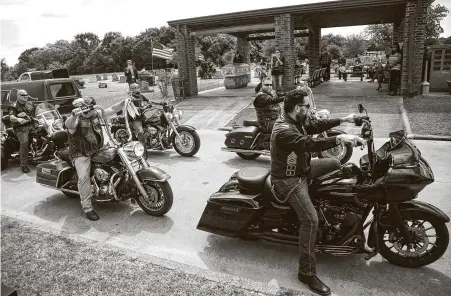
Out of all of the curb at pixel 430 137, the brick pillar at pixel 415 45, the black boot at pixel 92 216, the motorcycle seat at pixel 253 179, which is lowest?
the black boot at pixel 92 216

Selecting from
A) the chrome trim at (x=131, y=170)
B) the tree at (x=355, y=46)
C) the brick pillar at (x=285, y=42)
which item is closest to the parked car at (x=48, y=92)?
the chrome trim at (x=131, y=170)

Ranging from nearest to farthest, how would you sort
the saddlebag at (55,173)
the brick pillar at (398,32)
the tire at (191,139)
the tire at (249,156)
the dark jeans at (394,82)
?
1. the saddlebag at (55,173)
2. the tire at (249,156)
3. the tire at (191,139)
4. the dark jeans at (394,82)
5. the brick pillar at (398,32)

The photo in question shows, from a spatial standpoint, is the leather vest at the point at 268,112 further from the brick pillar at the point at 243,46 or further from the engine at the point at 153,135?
the brick pillar at the point at 243,46

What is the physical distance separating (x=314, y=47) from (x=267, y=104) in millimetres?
A: 15949

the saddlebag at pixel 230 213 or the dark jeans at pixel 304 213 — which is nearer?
the dark jeans at pixel 304 213

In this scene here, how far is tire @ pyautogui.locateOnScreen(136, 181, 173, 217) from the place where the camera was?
5.28 metres

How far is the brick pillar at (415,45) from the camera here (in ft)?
42.5

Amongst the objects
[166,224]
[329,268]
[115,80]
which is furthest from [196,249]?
[115,80]

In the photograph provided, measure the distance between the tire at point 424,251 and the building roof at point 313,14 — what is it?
1184cm

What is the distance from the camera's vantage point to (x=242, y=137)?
767 centimetres

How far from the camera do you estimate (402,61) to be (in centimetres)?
1394

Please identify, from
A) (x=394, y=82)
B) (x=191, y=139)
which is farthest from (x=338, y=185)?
(x=394, y=82)

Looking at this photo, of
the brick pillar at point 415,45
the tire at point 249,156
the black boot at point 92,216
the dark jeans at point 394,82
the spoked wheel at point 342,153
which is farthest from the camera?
the dark jeans at point 394,82

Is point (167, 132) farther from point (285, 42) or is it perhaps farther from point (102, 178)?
point (285, 42)
